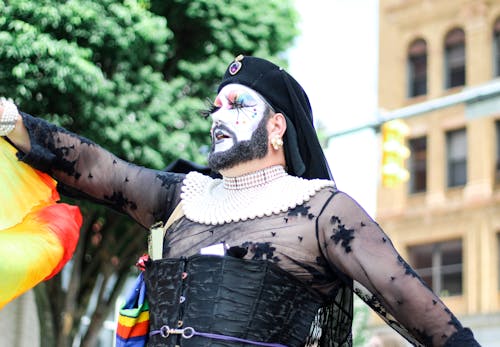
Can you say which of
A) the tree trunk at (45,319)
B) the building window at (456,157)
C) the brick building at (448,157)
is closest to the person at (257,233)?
the tree trunk at (45,319)

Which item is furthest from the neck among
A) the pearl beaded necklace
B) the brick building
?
the brick building

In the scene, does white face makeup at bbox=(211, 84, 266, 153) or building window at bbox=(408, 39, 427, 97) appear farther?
building window at bbox=(408, 39, 427, 97)

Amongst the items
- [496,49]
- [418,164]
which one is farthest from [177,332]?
[418,164]

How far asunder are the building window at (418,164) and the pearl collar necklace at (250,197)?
78.2 feet

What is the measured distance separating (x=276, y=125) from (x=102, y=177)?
0.74 metres

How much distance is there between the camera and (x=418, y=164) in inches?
1094

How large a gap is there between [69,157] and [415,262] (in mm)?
23341

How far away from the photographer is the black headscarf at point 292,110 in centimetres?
424

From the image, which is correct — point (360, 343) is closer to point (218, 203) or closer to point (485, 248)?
point (218, 203)

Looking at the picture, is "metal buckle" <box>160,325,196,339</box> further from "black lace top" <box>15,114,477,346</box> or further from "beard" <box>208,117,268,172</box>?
"beard" <box>208,117,268,172</box>

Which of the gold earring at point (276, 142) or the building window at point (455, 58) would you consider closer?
the gold earring at point (276, 142)

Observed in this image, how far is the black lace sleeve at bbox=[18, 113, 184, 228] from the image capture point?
430 centimetres

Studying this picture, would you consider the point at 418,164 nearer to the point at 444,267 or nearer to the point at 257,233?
the point at 444,267

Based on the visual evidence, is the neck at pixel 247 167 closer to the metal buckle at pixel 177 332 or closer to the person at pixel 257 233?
the person at pixel 257 233
